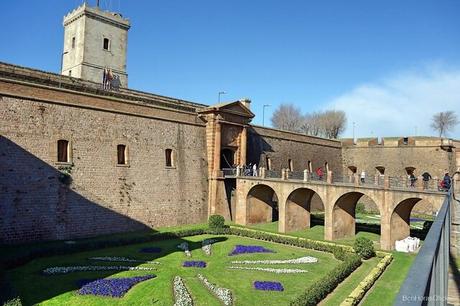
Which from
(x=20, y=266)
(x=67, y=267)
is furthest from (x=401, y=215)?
(x=20, y=266)

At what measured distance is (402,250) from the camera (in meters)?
20.7

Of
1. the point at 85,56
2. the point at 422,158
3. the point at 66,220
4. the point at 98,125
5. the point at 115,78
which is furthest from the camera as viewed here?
the point at 422,158

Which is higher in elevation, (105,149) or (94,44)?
(94,44)

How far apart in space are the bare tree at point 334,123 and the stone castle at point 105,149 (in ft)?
84.1

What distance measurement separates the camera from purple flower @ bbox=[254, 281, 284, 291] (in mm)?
13773

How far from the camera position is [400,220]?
21.8m

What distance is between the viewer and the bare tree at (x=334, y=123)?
61.4m

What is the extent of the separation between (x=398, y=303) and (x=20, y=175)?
780 inches

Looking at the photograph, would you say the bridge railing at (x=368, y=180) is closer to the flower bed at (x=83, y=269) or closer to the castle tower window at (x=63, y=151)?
the castle tower window at (x=63, y=151)

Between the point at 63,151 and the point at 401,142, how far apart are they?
3234cm

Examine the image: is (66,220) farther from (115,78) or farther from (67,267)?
(115,78)

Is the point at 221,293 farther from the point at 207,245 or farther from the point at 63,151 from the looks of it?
the point at 63,151

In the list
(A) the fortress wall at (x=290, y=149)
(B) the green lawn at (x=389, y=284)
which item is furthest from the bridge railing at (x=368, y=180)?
(B) the green lawn at (x=389, y=284)

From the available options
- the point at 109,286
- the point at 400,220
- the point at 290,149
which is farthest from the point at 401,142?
A: the point at 109,286
